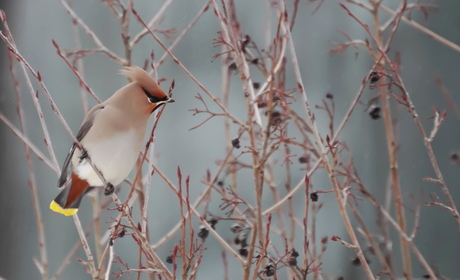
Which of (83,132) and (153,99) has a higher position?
(153,99)

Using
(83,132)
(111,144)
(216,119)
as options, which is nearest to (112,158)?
(111,144)

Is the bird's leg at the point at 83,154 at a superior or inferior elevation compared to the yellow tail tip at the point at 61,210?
superior

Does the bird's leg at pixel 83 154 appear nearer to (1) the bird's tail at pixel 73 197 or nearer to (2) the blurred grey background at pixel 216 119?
(1) the bird's tail at pixel 73 197

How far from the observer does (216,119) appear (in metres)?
3.98

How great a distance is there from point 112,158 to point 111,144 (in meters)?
0.03

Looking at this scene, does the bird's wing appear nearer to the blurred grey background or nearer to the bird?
the bird

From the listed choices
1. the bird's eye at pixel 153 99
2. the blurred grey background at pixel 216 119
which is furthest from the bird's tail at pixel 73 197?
the blurred grey background at pixel 216 119

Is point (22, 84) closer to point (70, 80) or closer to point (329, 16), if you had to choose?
point (70, 80)

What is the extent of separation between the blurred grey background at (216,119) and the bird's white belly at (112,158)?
6.99 feet

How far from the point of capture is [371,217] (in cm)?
368

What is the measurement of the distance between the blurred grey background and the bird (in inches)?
82.6

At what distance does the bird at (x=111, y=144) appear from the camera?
1.17 m

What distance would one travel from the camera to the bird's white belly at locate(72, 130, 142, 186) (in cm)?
122

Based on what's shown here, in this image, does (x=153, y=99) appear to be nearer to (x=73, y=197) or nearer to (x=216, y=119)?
(x=73, y=197)
